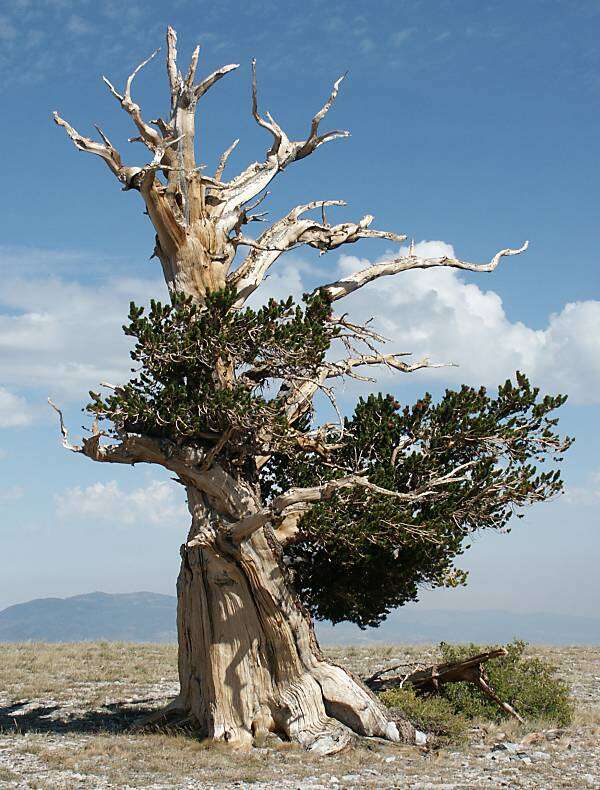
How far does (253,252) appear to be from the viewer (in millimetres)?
22594

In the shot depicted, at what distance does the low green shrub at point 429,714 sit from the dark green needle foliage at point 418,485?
2423mm

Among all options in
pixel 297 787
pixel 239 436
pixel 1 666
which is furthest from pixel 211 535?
pixel 1 666

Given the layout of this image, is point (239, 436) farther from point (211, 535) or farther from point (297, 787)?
point (297, 787)

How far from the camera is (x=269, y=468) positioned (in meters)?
22.0

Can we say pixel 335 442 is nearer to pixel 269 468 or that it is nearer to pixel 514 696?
pixel 269 468

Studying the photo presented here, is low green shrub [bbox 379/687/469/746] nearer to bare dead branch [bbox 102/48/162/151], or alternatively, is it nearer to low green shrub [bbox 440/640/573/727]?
low green shrub [bbox 440/640/573/727]

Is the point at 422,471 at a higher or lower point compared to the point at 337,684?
higher

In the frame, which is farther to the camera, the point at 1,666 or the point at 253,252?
the point at 1,666

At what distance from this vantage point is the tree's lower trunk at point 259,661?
19.1 meters

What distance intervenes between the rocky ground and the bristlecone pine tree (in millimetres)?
1153

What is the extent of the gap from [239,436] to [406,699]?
286 inches

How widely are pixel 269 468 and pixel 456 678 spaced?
6862mm

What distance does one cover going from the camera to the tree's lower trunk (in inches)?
754

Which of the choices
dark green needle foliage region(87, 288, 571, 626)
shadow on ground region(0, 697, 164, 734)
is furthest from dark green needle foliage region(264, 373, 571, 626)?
shadow on ground region(0, 697, 164, 734)
